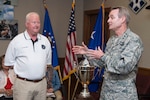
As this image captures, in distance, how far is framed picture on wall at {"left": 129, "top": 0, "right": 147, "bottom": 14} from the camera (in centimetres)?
353

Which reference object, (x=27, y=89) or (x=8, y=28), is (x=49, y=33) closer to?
(x=8, y=28)

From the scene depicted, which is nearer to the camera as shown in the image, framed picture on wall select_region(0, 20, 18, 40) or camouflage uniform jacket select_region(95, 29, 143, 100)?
camouflage uniform jacket select_region(95, 29, 143, 100)

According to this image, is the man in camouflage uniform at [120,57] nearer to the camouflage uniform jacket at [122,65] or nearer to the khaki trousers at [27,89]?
the camouflage uniform jacket at [122,65]

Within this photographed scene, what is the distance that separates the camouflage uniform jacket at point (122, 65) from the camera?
5.44ft

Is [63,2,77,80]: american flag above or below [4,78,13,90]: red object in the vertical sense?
above

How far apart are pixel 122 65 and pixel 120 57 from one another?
0.08 m

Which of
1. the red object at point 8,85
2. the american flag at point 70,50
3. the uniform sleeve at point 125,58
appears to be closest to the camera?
the uniform sleeve at point 125,58

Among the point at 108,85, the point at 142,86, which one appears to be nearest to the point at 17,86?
the point at 108,85

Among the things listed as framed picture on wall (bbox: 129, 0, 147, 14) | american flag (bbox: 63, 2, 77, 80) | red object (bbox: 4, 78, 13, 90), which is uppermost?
framed picture on wall (bbox: 129, 0, 147, 14)

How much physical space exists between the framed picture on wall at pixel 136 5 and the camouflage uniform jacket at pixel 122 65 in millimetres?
1877

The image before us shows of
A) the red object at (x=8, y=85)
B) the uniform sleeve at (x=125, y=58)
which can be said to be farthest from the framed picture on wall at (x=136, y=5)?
the red object at (x=8, y=85)

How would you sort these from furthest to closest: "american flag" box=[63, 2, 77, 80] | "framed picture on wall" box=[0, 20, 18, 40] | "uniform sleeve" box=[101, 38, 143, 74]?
1. "american flag" box=[63, 2, 77, 80]
2. "framed picture on wall" box=[0, 20, 18, 40]
3. "uniform sleeve" box=[101, 38, 143, 74]

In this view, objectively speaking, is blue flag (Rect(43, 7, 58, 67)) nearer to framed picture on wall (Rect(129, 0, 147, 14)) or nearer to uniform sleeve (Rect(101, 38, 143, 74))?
framed picture on wall (Rect(129, 0, 147, 14))

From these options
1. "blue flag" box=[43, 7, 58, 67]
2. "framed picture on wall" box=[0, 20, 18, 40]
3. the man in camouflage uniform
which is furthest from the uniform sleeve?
"framed picture on wall" box=[0, 20, 18, 40]
